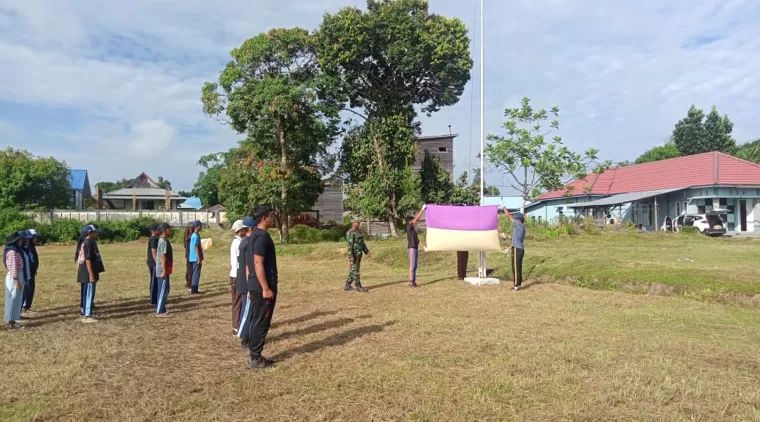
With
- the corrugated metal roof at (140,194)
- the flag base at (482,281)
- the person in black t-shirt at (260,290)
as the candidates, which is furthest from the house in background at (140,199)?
the person in black t-shirt at (260,290)

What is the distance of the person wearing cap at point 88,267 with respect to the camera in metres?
9.49

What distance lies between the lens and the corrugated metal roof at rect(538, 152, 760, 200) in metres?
34.1

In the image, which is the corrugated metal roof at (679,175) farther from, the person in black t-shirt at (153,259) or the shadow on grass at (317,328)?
the person in black t-shirt at (153,259)

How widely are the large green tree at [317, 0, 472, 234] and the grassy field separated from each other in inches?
735

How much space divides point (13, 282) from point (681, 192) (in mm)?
37650

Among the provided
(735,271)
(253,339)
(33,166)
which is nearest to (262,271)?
(253,339)

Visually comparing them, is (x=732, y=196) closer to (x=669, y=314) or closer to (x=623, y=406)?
(x=669, y=314)

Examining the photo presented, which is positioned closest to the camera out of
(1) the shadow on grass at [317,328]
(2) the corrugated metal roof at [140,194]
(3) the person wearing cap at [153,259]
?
(1) the shadow on grass at [317,328]

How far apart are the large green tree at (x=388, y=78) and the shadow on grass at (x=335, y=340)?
74.3 ft

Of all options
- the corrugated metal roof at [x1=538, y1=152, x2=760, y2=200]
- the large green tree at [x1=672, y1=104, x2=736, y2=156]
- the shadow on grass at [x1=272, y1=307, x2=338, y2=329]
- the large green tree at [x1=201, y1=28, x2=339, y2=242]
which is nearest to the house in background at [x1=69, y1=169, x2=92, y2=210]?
the large green tree at [x1=201, y1=28, x2=339, y2=242]

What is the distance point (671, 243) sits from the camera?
2370 centimetres

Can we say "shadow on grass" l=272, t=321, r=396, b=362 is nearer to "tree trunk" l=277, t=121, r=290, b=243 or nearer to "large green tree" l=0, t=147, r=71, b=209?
"tree trunk" l=277, t=121, r=290, b=243

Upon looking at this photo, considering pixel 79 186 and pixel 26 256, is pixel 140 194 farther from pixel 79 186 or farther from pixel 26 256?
pixel 26 256

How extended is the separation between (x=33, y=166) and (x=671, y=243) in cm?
4936
